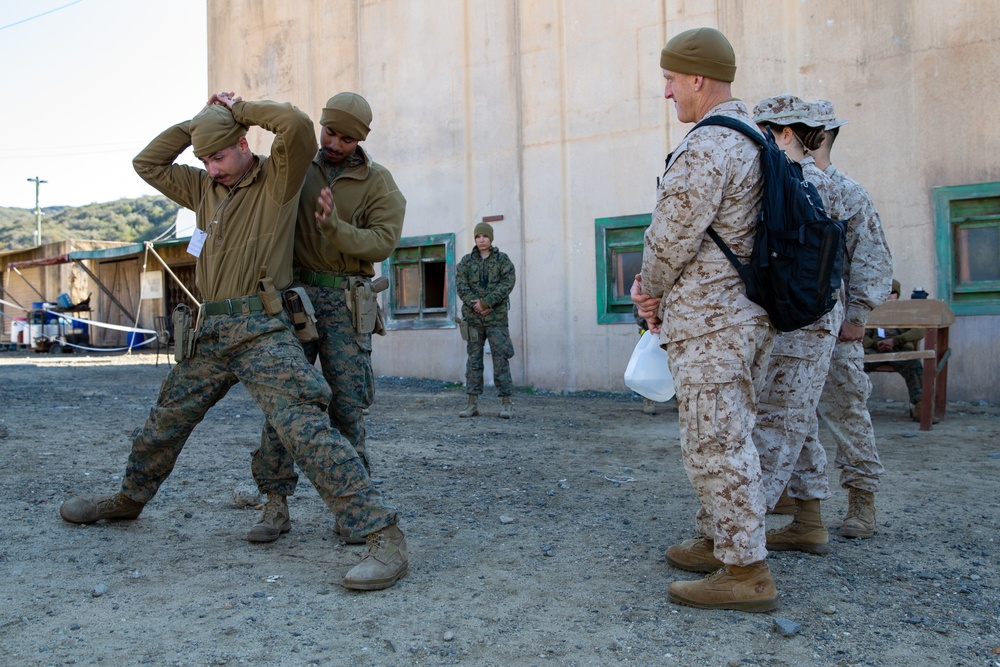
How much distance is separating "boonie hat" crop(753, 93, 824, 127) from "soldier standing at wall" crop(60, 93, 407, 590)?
196 centimetres

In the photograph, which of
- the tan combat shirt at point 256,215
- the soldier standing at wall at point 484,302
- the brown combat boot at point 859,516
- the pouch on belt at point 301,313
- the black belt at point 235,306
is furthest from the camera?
the soldier standing at wall at point 484,302

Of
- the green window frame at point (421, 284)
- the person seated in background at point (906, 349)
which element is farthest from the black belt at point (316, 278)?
the green window frame at point (421, 284)

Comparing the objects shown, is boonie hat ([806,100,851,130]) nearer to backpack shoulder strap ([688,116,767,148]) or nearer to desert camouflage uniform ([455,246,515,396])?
backpack shoulder strap ([688,116,767,148])

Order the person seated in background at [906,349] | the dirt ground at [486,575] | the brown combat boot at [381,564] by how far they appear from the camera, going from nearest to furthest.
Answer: the dirt ground at [486,575], the brown combat boot at [381,564], the person seated in background at [906,349]

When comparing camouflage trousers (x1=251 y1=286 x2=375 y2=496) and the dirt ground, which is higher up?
camouflage trousers (x1=251 y1=286 x2=375 y2=496)

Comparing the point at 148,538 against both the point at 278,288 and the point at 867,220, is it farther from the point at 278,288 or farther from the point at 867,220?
the point at 867,220

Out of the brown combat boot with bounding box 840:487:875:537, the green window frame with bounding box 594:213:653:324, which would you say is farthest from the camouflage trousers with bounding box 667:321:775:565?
the green window frame with bounding box 594:213:653:324

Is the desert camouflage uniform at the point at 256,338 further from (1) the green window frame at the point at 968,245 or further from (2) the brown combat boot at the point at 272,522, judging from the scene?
(1) the green window frame at the point at 968,245

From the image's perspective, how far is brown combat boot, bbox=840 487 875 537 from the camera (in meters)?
3.76

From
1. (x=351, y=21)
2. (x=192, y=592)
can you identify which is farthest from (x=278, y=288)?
(x=351, y=21)

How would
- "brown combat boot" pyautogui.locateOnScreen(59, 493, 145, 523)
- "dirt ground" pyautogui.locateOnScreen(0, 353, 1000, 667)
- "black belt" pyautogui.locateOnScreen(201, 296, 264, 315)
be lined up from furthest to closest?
"brown combat boot" pyautogui.locateOnScreen(59, 493, 145, 523), "black belt" pyautogui.locateOnScreen(201, 296, 264, 315), "dirt ground" pyautogui.locateOnScreen(0, 353, 1000, 667)

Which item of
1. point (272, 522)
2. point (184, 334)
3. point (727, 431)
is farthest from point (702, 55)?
point (272, 522)

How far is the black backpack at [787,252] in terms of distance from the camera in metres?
2.74

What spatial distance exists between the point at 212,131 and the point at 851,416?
304 cm
